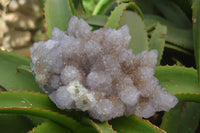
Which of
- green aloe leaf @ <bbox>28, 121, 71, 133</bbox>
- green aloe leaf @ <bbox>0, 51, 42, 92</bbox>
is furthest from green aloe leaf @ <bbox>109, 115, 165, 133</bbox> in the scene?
green aloe leaf @ <bbox>0, 51, 42, 92</bbox>

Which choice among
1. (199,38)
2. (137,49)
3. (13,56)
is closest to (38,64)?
(13,56)

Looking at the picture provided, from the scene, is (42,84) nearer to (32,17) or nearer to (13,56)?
(13,56)

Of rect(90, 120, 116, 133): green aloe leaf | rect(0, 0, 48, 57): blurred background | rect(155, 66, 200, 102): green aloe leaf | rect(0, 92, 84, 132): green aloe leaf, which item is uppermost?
rect(0, 0, 48, 57): blurred background

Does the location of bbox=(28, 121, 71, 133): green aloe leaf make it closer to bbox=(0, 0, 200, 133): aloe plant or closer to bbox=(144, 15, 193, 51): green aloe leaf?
bbox=(0, 0, 200, 133): aloe plant

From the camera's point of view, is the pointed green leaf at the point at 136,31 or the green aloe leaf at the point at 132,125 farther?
the pointed green leaf at the point at 136,31

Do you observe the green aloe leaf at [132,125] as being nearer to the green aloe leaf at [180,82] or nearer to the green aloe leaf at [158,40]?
the green aloe leaf at [180,82]

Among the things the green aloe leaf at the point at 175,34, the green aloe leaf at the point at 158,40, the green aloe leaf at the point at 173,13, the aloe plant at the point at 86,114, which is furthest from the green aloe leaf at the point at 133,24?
the green aloe leaf at the point at 173,13

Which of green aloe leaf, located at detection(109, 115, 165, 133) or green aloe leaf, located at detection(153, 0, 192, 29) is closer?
green aloe leaf, located at detection(109, 115, 165, 133)
